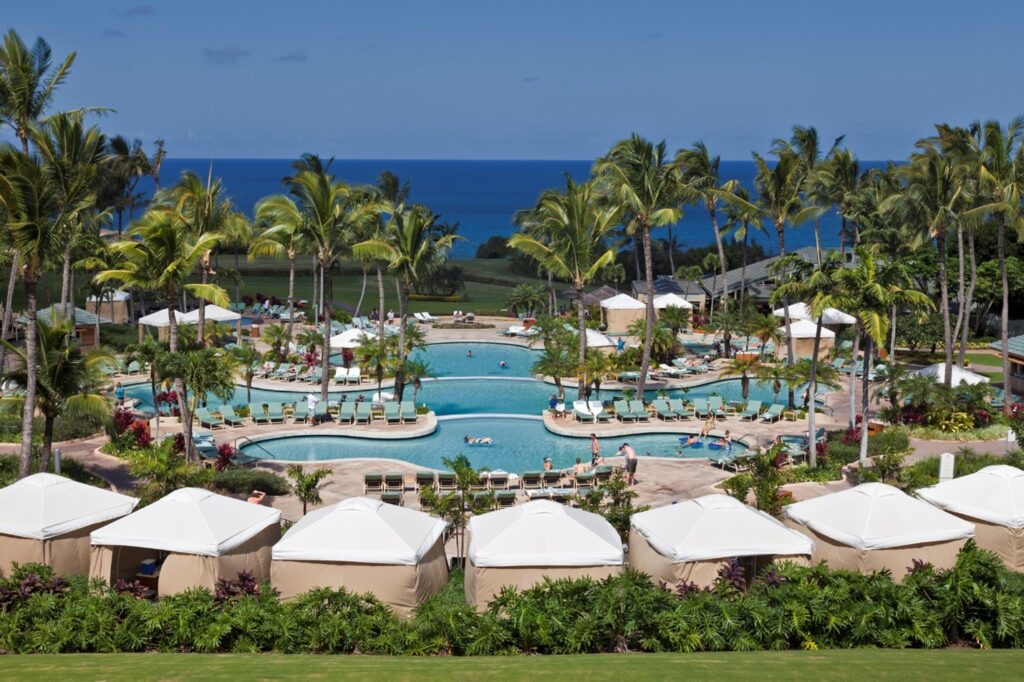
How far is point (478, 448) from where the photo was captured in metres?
27.4

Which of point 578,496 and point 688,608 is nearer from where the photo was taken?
point 688,608

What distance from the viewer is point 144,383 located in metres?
34.5

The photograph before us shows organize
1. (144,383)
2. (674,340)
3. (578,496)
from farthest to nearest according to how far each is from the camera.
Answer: (674,340) < (144,383) < (578,496)

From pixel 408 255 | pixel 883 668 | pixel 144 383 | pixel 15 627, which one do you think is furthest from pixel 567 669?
pixel 144 383

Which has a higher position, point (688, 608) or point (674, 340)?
point (674, 340)

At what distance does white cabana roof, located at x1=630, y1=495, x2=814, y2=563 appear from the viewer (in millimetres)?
14438

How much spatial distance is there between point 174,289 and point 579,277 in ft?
42.5

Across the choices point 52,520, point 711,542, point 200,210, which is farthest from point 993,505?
point 200,210

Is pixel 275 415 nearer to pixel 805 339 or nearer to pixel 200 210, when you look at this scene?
pixel 200 210

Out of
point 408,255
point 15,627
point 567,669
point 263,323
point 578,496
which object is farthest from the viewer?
point 263,323

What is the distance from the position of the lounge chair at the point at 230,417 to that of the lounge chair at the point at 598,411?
32.9ft

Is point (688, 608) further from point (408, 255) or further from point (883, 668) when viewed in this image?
point (408, 255)

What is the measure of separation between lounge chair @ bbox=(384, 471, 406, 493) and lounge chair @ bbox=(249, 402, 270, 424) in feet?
27.1

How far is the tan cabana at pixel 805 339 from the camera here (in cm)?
3781
